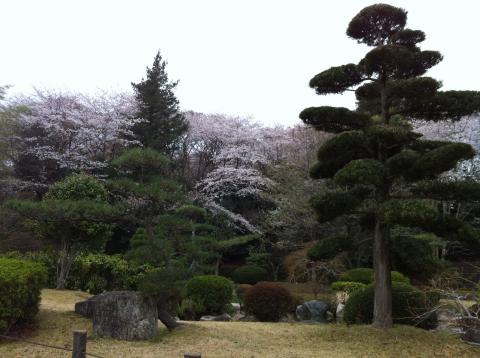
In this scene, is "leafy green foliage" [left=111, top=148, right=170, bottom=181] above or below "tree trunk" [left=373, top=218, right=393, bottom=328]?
above

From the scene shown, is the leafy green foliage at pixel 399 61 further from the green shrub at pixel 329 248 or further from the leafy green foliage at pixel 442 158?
the green shrub at pixel 329 248

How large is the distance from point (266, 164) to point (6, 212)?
1278 centimetres

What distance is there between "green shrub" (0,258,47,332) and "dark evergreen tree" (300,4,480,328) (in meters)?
4.56

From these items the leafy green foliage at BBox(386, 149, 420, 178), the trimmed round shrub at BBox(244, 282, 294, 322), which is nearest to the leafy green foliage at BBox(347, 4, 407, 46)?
the leafy green foliage at BBox(386, 149, 420, 178)

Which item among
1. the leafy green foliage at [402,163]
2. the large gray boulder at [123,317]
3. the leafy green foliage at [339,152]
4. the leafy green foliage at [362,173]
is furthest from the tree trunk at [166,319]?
the leafy green foliage at [402,163]

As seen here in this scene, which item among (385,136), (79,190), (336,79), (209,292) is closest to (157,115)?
(79,190)

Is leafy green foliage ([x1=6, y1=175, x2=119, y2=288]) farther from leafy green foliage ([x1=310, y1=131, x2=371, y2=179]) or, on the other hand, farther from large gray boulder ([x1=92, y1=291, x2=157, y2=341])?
leafy green foliage ([x1=310, y1=131, x2=371, y2=179])

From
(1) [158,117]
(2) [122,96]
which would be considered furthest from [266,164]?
(2) [122,96]

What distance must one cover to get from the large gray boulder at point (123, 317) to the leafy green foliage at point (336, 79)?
180 inches

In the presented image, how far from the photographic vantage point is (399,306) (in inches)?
316

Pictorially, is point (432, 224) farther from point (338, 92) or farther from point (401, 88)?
point (338, 92)

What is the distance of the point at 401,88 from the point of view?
752 centimetres

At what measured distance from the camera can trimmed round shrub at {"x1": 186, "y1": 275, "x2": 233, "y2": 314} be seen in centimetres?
1086

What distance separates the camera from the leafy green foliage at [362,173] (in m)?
6.87
